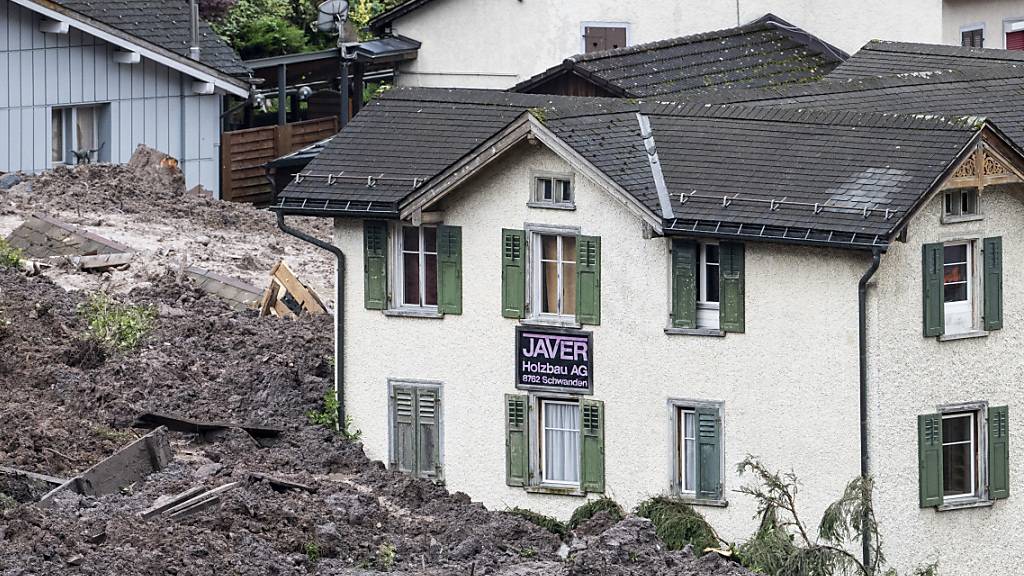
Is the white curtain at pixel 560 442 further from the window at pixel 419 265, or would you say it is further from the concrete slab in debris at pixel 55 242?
the concrete slab in debris at pixel 55 242

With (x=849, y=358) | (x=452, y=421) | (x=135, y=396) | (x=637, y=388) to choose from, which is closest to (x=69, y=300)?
(x=135, y=396)

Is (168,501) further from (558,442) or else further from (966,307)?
(966,307)

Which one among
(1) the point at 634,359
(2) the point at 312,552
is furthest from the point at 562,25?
(2) the point at 312,552

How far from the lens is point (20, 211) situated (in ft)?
159

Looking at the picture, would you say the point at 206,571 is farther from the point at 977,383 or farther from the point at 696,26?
the point at 696,26

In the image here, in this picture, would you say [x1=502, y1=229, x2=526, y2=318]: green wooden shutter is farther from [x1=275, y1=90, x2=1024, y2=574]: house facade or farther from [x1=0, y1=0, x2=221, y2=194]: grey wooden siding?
[x1=0, y1=0, x2=221, y2=194]: grey wooden siding

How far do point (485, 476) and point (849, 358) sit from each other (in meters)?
5.62

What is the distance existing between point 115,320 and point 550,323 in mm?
7381

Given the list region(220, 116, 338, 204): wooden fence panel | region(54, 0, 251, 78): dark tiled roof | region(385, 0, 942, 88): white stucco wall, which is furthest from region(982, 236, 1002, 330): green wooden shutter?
region(220, 116, 338, 204): wooden fence panel

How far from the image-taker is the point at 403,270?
1565 inches

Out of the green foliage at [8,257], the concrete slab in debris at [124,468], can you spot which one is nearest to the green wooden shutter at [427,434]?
the concrete slab in debris at [124,468]

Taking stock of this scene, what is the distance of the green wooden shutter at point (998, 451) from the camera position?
37594mm

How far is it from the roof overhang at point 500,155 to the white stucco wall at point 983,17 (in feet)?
59.0

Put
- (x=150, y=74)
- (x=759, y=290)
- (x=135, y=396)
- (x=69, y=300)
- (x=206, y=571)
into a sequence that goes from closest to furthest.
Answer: (x=206, y=571) < (x=759, y=290) < (x=135, y=396) < (x=69, y=300) < (x=150, y=74)
